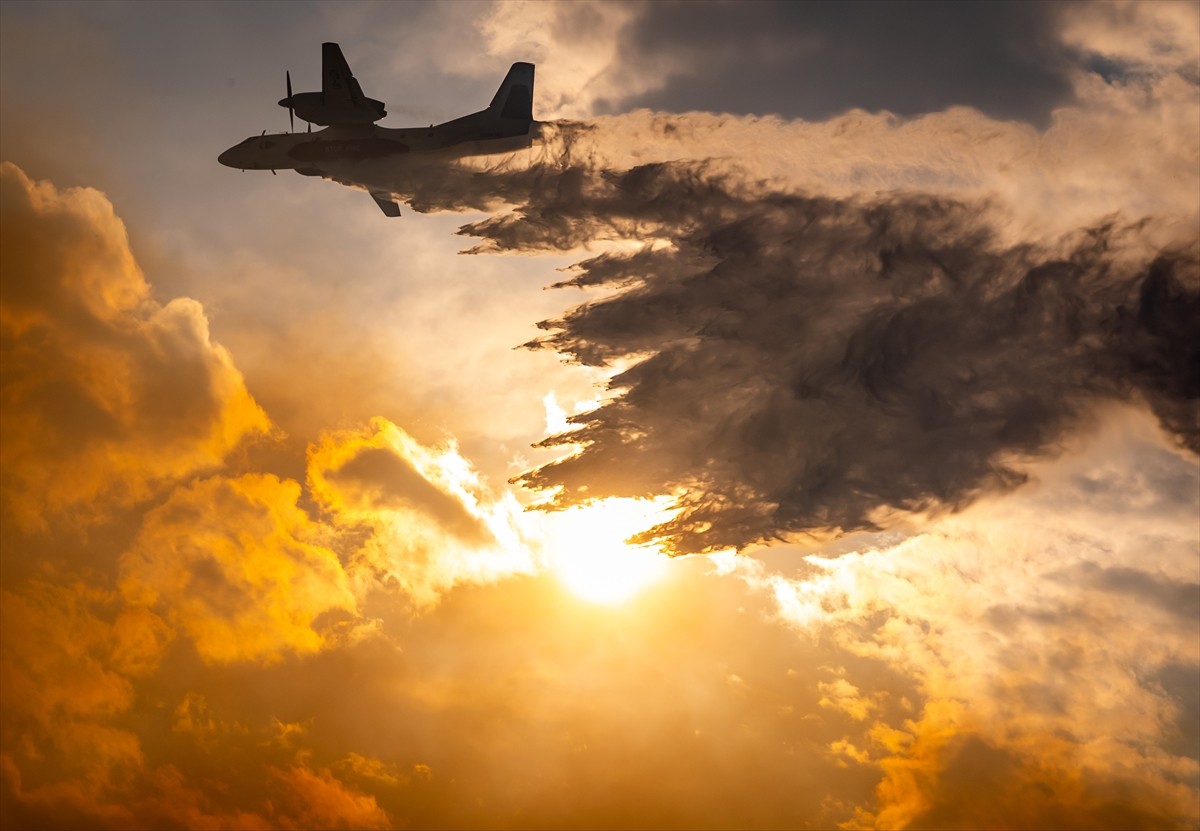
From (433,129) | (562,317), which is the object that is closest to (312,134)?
(433,129)

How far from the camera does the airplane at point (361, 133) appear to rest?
39.7 metres

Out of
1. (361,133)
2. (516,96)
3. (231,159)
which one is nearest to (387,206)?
(361,133)

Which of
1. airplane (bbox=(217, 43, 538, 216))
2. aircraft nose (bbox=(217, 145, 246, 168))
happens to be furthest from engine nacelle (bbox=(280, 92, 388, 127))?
aircraft nose (bbox=(217, 145, 246, 168))

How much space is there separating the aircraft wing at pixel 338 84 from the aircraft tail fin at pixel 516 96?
273 inches

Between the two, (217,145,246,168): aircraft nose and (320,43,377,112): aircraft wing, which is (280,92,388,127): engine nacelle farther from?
(217,145,246,168): aircraft nose

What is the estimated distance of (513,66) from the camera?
140 ft

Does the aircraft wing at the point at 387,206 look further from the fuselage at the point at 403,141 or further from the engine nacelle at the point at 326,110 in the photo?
the engine nacelle at the point at 326,110

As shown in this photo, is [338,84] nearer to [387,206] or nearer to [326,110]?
[326,110]

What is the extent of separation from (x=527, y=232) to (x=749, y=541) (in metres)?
19.1

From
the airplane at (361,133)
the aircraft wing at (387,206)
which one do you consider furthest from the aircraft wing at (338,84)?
the aircraft wing at (387,206)

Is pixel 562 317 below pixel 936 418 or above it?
above

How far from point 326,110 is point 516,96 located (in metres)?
10.3

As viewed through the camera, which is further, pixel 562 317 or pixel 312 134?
pixel 312 134

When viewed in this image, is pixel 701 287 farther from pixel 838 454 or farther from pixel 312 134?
pixel 312 134
